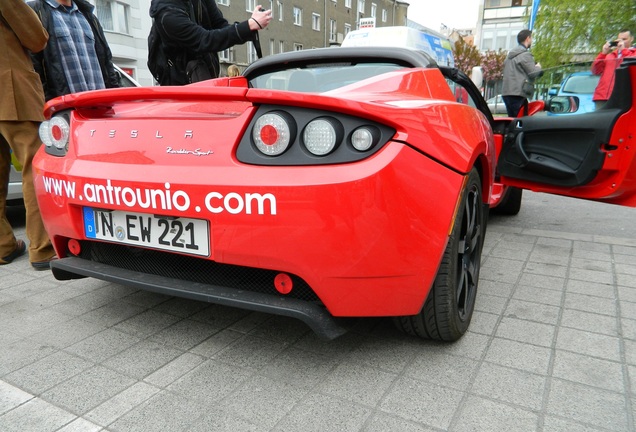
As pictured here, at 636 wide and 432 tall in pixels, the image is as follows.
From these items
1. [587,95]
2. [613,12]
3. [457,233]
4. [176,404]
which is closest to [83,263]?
[176,404]

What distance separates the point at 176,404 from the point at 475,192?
1.56 meters

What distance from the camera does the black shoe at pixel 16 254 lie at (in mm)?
3259

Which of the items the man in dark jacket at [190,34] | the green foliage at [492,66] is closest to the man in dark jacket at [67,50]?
the man in dark jacket at [190,34]

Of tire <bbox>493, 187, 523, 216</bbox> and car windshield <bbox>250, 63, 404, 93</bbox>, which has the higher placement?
car windshield <bbox>250, 63, 404, 93</bbox>

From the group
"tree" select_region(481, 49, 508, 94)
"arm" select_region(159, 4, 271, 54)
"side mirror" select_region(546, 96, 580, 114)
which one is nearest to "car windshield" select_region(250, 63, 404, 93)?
"arm" select_region(159, 4, 271, 54)

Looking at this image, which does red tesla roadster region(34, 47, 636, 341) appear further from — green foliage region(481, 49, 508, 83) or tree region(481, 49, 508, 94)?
green foliage region(481, 49, 508, 83)

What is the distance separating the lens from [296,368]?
1911mm

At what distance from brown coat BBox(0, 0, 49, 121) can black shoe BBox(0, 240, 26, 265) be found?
3.06ft

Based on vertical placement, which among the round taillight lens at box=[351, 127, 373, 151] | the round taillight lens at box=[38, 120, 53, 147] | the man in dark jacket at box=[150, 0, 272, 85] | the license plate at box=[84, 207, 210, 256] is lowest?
the license plate at box=[84, 207, 210, 256]

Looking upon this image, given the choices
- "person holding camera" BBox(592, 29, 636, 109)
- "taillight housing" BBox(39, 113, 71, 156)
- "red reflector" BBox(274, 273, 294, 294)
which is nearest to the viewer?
"red reflector" BBox(274, 273, 294, 294)

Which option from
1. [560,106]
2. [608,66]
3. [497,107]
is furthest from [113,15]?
[560,106]

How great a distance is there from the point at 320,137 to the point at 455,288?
0.86 metres

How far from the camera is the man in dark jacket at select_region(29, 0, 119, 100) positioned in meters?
3.24

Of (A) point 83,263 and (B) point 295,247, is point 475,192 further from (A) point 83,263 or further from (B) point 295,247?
(A) point 83,263
